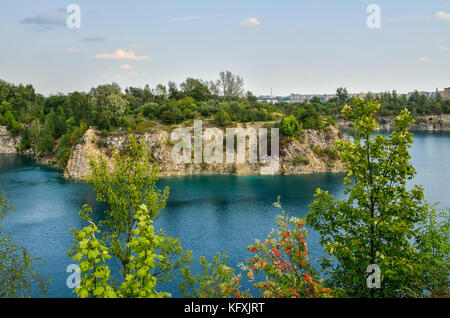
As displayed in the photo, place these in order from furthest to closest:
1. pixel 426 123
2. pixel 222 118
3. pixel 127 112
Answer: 1. pixel 426 123
2. pixel 127 112
3. pixel 222 118

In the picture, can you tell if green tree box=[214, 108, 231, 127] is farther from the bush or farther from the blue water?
the bush

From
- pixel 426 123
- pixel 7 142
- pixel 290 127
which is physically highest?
pixel 426 123

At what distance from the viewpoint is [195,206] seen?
45094 millimetres

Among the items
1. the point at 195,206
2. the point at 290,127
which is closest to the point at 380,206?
the point at 195,206

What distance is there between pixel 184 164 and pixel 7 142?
60.3 metres

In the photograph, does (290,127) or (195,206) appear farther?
(290,127)

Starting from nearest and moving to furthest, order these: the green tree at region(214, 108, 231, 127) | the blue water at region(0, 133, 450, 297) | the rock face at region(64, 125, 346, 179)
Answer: the blue water at region(0, 133, 450, 297), the rock face at region(64, 125, 346, 179), the green tree at region(214, 108, 231, 127)

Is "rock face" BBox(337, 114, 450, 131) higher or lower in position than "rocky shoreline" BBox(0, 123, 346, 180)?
higher

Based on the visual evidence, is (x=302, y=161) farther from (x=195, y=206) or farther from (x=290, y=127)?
(x=195, y=206)

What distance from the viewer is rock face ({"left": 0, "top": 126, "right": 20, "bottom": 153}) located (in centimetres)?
9528

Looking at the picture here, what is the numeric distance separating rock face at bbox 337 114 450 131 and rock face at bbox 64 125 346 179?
83.0m

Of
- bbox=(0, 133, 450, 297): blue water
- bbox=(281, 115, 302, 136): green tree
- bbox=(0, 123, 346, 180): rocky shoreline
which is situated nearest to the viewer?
bbox=(0, 133, 450, 297): blue water

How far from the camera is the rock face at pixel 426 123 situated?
5541 inches

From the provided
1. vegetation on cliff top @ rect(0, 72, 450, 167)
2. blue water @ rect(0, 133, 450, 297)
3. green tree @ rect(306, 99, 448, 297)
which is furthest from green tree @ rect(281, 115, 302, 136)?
green tree @ rect(306, 99, 448, 297)
